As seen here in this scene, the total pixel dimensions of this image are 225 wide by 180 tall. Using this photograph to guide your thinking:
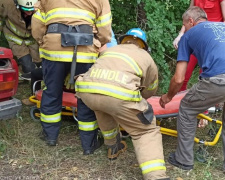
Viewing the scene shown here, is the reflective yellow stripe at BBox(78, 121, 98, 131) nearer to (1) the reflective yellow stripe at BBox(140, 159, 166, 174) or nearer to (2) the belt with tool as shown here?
(2) the belt with tool

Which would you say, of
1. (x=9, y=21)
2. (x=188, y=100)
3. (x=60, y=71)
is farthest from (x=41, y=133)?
(x=9, y=21)

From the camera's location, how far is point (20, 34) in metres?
5.84

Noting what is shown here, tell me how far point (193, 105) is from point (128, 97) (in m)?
0.68

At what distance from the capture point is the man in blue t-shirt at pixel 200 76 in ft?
10.6

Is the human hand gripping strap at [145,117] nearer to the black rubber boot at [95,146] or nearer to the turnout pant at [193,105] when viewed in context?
the turnout pant at [193,105]

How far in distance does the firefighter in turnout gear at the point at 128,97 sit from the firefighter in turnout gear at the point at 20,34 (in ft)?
8.64

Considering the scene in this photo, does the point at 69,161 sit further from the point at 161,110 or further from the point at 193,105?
the point at 193,105

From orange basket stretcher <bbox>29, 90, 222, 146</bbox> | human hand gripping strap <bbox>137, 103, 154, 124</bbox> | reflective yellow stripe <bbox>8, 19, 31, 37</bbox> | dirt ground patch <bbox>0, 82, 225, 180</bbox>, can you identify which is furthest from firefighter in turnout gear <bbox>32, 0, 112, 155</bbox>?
reflective yellow stripe <bbox>8, 19, 31, 37</bbox>

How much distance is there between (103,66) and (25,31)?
2.91 m

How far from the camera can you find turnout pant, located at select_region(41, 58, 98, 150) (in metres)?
3.74

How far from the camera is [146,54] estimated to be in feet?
11.6

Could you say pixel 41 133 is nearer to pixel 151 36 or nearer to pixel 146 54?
pixel 146 54

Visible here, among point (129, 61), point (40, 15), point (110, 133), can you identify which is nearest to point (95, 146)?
point (110, 133)

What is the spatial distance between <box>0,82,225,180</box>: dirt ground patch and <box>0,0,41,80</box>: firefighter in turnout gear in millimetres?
1721
